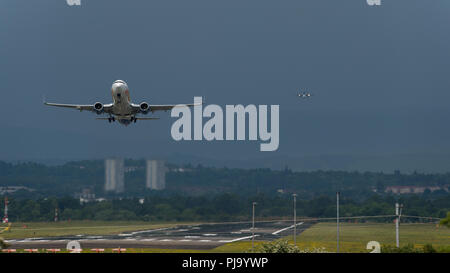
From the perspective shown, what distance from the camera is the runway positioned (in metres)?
97.6

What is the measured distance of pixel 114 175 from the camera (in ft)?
567

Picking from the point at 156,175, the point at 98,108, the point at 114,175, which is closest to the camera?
the point at 98,108

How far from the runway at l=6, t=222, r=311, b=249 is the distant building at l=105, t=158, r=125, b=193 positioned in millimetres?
34778

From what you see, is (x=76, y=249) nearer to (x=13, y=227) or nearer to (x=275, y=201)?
(x=13, y=227)

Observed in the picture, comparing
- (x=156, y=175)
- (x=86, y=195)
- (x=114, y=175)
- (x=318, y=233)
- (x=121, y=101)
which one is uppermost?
(x=121, y=101)

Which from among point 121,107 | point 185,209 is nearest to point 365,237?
point 121,107

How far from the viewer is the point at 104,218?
520 feet

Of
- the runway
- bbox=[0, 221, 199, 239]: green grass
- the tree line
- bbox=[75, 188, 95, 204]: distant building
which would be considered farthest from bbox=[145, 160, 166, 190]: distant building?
the runway

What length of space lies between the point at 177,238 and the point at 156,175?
7760 centimetres

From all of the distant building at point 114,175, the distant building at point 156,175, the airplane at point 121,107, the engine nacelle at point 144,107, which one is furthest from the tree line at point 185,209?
the engine nacelle at point 144,107

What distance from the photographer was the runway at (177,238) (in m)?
97.6

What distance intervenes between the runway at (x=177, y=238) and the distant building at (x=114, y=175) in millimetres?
34778

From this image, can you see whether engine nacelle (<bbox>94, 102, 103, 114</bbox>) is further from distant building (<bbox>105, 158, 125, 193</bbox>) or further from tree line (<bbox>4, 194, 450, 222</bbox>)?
distant building (<bbox>105, 158, 125, 193</bbox>)

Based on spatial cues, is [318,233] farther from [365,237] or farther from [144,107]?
[144,107]
